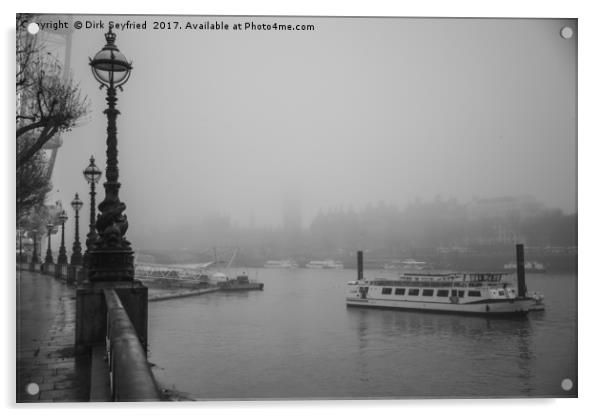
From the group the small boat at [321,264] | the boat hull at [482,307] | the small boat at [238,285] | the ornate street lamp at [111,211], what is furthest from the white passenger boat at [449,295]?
the ornate street lamp at [111,211]

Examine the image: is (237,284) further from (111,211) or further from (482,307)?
(111,211)

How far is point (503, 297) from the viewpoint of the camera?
39531 millimetres

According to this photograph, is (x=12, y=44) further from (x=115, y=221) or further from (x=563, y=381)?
(x=563, y=381)

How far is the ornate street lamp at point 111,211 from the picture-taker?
683cm

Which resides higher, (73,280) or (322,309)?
(73,280)

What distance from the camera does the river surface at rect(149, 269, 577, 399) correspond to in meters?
19.1

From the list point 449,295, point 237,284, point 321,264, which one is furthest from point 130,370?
point 237,284

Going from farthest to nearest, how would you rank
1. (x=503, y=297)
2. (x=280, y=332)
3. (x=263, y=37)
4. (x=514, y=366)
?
(x=503, y=297) → (x=280, y=332) → (x=514, y=366) → (x=263, y=37)

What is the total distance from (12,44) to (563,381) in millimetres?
7867

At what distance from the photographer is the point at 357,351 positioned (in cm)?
2828

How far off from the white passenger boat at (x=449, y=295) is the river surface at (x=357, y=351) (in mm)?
704

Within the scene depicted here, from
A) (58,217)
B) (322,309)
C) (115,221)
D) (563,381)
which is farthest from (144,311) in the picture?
(322,309)

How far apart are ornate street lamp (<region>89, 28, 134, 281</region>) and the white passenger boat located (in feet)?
104

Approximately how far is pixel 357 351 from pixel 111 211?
22.9 m
